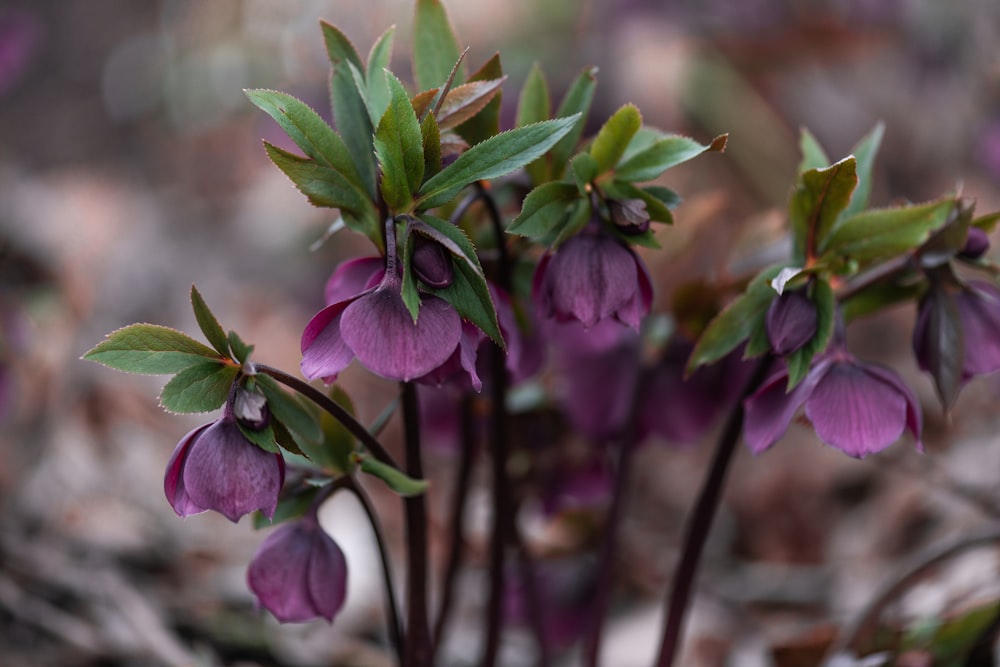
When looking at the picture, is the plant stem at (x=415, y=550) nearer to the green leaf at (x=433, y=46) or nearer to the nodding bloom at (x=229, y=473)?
the nodding bloom at (x=229, y=473)

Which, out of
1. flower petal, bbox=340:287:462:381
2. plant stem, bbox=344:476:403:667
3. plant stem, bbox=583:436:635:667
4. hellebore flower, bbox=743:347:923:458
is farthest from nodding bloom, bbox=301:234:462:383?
plant stem, bbox=583:436:635:667

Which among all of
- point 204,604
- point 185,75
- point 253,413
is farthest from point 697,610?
point 185,75

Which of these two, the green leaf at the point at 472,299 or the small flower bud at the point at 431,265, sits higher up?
the small flower bud at the point at 431,265

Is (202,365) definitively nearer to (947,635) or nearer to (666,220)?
(666,220)

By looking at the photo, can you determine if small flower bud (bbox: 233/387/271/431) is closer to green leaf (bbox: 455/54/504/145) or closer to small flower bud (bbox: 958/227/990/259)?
green leaf (bbox: 455/54/504/145)

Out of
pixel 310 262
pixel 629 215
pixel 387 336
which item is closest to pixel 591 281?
pixel 629 215

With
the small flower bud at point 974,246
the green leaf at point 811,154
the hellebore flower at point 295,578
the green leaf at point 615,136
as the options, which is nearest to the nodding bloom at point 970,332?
the small flower bud at point 974,246
